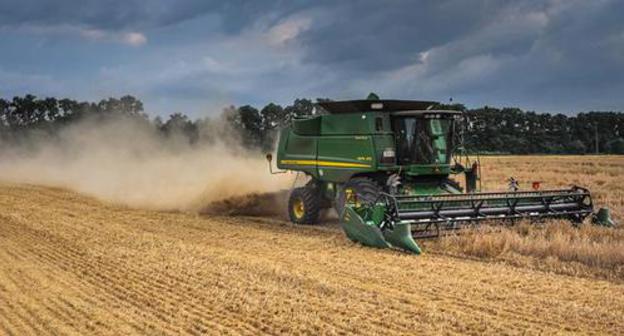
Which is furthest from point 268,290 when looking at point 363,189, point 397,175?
point 397,175

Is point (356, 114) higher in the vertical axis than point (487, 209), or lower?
higher

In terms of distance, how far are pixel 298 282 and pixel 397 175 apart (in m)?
5.54

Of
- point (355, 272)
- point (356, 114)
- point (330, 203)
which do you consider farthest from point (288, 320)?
point (330, 203)

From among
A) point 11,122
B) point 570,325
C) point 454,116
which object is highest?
point 11,122

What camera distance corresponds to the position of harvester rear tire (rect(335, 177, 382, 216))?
12.0 m

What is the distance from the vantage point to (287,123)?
15391 millimetres

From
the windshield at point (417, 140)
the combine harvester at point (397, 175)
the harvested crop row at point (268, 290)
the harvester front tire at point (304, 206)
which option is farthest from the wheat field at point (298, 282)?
the windshield at point (417, 140)

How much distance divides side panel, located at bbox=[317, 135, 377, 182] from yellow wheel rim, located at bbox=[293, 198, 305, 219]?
0.81 metres

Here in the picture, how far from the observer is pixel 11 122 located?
52469mm

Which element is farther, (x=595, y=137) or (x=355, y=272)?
(x=595, y=137)

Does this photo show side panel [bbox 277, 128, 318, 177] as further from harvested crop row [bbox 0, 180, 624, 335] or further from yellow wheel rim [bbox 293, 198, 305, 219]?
harvested crop row [bbox 0, 180, 624, 335]

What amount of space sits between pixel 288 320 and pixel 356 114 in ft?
25.3

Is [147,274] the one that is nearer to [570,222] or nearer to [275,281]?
[275,281]

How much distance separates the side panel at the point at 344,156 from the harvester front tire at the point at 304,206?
522 millimetres
